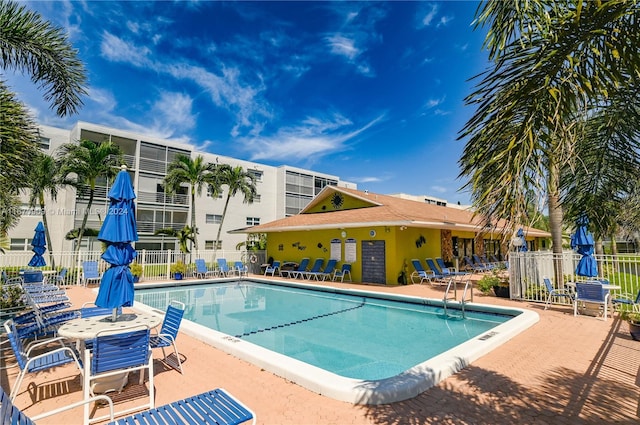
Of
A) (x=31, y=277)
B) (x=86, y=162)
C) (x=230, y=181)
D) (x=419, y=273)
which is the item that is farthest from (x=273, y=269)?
(x=86, y=162)

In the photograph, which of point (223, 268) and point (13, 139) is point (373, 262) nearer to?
point (223, 268)

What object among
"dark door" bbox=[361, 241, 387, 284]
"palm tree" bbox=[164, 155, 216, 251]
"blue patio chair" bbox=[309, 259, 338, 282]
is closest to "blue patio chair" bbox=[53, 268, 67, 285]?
"palm tree" bbox=[164, 155, 216, 251]

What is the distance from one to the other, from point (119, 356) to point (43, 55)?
22.0 feet

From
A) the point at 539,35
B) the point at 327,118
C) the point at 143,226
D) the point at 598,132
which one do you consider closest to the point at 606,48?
the point at 539,35

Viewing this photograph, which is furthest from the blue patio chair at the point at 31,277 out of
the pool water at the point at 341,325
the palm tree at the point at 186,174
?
→ the palm tree at the point at 186,174

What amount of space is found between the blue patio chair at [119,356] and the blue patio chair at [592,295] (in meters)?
10.2

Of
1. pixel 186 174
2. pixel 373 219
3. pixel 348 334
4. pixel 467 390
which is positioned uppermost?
pixel 186 174

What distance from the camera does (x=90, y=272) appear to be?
16.5 meters

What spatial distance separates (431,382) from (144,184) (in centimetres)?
3225

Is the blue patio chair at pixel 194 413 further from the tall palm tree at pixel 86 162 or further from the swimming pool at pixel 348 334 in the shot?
the tall palm tree at pixel 86 162

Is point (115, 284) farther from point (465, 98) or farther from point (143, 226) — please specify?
point (143, 226)

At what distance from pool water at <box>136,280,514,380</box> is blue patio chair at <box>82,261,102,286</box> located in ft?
10.2

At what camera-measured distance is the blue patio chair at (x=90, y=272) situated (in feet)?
53.6

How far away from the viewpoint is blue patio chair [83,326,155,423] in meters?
3.99
